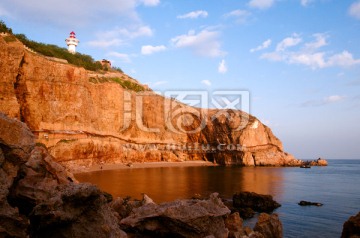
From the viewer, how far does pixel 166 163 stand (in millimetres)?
69625

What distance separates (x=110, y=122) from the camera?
58.0 meters

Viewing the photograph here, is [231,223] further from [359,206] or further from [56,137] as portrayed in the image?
[56,137]

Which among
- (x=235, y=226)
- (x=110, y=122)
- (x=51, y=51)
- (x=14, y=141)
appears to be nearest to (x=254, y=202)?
(x=235, y=226)

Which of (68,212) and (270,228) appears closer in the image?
(68,212)

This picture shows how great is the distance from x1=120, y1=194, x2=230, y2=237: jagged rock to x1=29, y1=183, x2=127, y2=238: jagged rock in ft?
5.25

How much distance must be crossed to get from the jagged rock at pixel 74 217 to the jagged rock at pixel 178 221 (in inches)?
63.0

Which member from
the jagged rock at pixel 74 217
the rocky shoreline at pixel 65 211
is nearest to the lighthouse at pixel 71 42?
the rocky shoreline at pixel 65 211

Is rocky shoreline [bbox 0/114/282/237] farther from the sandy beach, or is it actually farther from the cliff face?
the sandy beach

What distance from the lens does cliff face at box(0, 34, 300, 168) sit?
41875 mm

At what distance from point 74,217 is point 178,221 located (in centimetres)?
260

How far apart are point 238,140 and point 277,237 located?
68.4 metres

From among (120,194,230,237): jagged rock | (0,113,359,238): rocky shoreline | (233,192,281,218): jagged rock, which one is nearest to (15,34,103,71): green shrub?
(233,192,281,218): jagged rock

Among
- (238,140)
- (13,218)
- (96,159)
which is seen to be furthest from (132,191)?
(238,140)

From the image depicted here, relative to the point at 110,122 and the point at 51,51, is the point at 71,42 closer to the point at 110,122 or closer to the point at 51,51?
the point at 51,51
